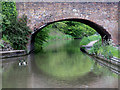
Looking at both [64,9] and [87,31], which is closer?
[64,9]

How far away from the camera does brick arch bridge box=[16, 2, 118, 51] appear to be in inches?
542

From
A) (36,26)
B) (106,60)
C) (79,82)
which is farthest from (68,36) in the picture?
(79,82)

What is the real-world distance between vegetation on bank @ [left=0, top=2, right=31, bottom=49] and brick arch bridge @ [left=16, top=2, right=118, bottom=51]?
21.3 inches

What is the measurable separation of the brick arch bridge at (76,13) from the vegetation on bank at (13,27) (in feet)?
1.77

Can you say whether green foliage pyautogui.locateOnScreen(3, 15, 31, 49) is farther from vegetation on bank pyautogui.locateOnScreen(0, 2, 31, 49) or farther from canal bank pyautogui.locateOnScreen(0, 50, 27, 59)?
canal bank pyautogui.locateOnScreen(0, 50, 27, 59)

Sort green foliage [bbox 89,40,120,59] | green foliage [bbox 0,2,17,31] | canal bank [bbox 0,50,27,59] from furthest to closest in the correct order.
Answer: green foliage [bbox 0,2,17,31], canal bank [bbox 0,50,27,59], green foliage [bbox 89,40,120,59]

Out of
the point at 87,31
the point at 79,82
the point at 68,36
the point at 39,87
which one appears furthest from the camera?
the point at 87,31

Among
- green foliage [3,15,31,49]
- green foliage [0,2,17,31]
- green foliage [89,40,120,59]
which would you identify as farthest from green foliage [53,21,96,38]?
green foliage [89,40,120,59]

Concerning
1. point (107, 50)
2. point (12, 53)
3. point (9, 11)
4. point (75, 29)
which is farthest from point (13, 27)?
point (75, 29)

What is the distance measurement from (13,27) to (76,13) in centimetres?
432

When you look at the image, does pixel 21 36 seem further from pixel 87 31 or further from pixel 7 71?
pixel 87 31

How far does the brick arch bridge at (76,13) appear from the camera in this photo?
13.8 meters

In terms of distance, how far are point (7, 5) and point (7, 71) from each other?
6388 mm

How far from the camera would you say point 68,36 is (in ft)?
137
